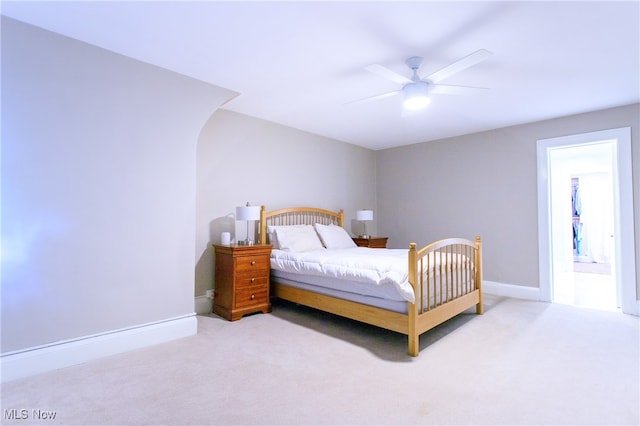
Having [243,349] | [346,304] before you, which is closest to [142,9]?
[243,349]

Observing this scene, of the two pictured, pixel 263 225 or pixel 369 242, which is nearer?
pixel 263 225

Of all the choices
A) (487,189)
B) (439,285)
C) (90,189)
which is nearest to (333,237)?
(439,285)

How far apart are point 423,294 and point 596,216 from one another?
7.41 metres

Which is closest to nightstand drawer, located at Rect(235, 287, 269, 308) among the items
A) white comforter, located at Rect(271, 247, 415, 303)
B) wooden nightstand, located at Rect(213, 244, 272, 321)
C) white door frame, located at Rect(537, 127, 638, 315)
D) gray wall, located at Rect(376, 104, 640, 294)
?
wooden nightstand, located at Rect(213, 244, 272, 321)

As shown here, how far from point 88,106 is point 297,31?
175 centimetres

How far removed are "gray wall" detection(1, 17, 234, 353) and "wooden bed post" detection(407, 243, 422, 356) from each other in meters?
2.05

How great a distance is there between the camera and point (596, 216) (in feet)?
24.1

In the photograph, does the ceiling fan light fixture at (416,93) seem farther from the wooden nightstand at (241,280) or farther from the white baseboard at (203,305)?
the white baseboard at (203,305)

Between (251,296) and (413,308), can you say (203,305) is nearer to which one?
(251,296)

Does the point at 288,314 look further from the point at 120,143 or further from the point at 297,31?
the point at 297,31

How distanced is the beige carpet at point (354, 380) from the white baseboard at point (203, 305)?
56cm

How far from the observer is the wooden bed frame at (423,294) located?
2.52 metres

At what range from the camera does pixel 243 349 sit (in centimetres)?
261

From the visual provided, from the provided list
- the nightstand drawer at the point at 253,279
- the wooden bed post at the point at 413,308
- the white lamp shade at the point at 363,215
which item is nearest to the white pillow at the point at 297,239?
the nightstand drawer at the point at 253,279
